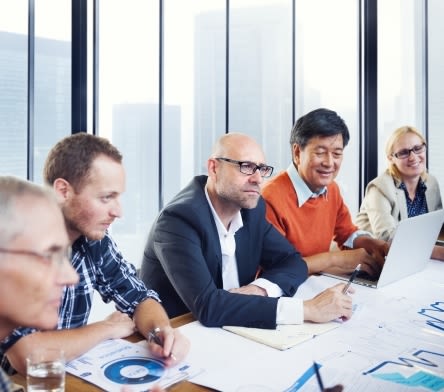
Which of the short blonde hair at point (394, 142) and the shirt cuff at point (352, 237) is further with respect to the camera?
the short blonde hair at point (394, 142)

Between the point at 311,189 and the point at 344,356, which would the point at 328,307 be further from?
the point at 311,189

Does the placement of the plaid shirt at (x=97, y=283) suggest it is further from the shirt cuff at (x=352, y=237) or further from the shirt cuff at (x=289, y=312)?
the shirt cuff at (x=352, y=237)

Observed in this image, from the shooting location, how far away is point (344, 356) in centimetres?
127

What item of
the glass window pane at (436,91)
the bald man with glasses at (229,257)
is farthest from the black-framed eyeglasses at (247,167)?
the glass window pane at (436,91)

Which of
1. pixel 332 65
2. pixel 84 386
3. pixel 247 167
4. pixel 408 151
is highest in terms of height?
pixel 332 65

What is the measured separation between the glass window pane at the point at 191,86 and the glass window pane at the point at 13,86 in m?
0.76

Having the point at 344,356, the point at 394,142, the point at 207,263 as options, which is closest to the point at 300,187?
the point at 207,263

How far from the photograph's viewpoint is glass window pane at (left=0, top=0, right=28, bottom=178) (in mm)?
2303

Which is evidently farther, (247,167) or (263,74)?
(263,74)

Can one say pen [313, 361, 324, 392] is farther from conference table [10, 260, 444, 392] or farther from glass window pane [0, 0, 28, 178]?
glass window pane [0, 0, 28, 178]

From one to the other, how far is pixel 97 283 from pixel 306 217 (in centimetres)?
116

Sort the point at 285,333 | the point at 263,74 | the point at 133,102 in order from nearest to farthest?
the point at 285,333 → the point at 133,102 → the point at 263,74

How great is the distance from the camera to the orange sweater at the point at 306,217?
2.40 m

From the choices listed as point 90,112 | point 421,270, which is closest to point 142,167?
point 90,112
